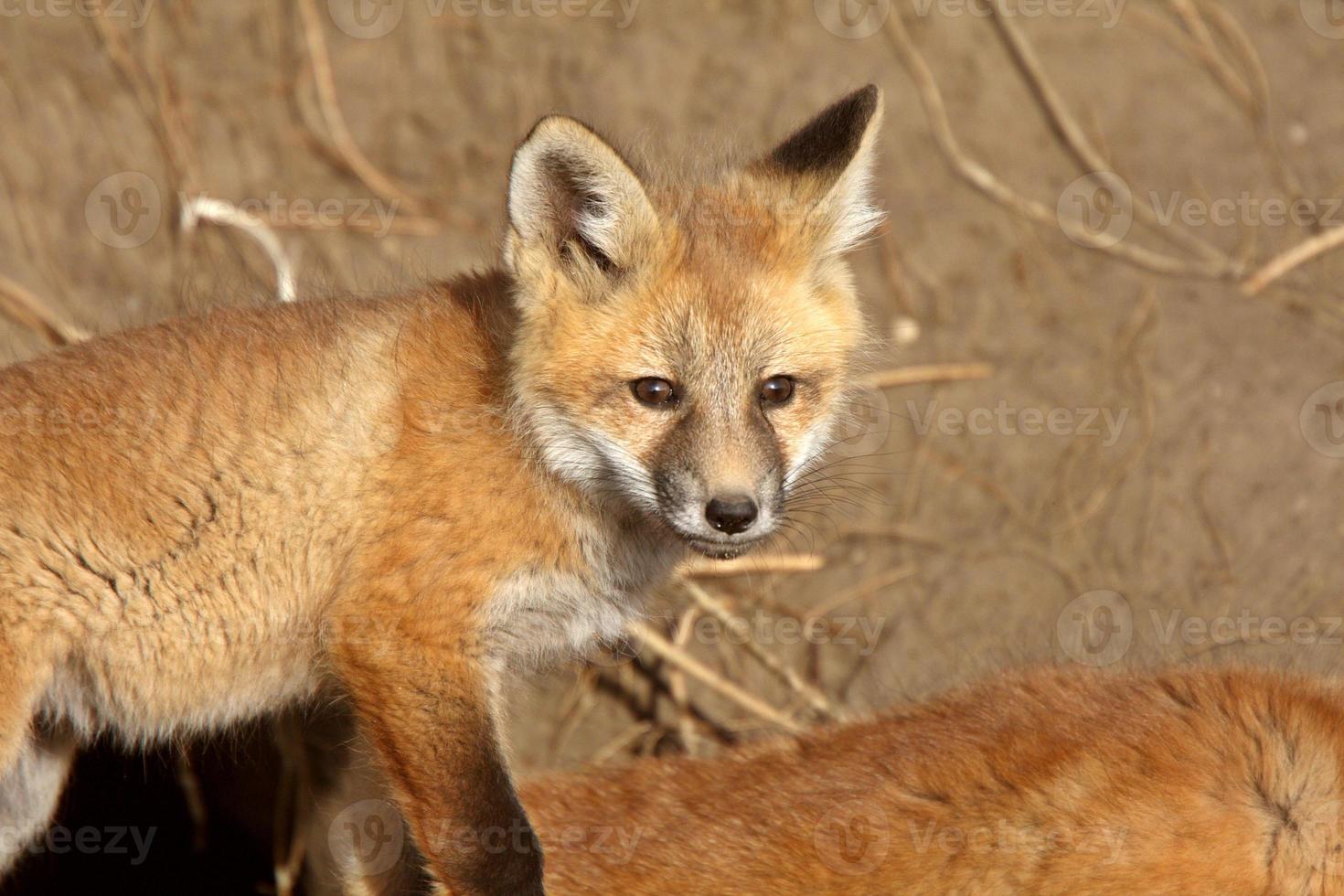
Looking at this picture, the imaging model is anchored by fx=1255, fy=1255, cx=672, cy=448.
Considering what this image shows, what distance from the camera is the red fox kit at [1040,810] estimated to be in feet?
6.64

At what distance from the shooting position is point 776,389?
8.92 ft

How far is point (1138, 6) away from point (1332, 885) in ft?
14.0

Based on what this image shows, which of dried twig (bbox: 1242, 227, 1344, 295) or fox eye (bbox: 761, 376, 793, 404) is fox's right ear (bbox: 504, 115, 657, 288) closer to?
fox eye (bbox: 761, 376, 793, 404)

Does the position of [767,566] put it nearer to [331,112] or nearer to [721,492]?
[721,492]

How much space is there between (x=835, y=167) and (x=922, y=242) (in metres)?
2.48

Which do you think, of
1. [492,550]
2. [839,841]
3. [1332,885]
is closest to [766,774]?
[839,841]

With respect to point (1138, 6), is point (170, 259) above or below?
below

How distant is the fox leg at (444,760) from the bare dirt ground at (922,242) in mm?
1982

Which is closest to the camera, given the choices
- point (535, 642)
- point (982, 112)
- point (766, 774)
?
point (766, 774)

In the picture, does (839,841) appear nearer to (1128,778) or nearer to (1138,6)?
(1128,778)

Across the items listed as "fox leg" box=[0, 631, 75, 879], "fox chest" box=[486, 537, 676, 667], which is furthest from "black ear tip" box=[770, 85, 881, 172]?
"fox leg" box=[0, 631, 75, 879]

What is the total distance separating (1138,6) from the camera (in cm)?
530

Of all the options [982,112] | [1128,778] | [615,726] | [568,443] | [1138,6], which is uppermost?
[1138,6]

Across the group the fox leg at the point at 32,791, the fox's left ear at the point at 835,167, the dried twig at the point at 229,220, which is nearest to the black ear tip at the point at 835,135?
the fox's left ear at the point at 835,167
